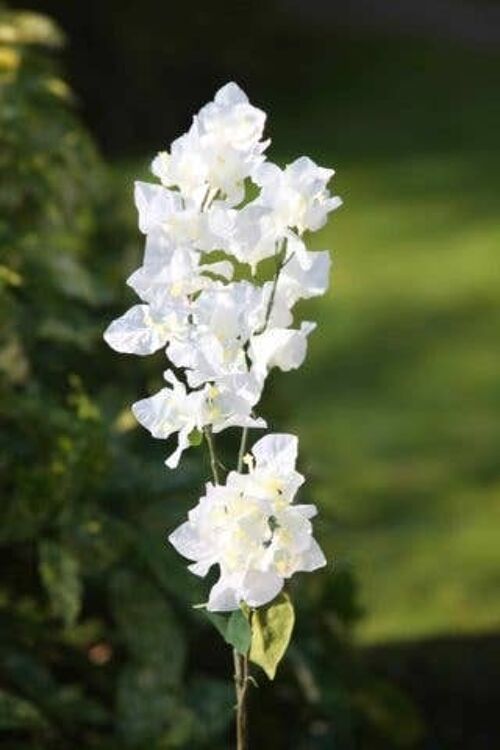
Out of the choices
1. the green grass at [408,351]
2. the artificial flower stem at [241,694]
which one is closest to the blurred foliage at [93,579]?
the green grass at [408,351]

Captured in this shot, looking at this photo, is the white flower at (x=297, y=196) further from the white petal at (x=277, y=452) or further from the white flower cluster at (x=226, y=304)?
the white petal at (x=277, y=452)

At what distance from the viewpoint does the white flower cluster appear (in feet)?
7.51

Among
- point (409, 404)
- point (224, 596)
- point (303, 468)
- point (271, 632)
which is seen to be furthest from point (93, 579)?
point (409, 404)

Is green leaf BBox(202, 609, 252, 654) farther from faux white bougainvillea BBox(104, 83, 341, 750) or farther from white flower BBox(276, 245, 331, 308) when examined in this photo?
white flower BBox(276, 245, 331, 308)

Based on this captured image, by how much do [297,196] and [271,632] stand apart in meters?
0.54

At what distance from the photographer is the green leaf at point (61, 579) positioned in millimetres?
3617

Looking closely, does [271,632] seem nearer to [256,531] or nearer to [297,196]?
[256,531]

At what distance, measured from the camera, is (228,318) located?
7.56 ft

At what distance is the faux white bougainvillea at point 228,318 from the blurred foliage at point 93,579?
3.97 ft

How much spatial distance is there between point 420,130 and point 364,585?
752 cm

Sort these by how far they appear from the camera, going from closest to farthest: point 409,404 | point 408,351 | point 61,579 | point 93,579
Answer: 1. point 61,579
2. point 93,579
3. point 409,404
4. point 408,351

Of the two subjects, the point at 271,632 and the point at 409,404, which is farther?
the point at 409,404

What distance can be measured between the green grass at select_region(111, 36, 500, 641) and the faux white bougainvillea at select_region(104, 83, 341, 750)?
89.3 inches

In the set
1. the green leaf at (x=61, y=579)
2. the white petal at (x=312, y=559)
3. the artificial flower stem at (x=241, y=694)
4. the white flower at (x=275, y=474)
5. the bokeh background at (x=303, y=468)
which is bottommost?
the artificial flower stem at (x=241, y=694)
